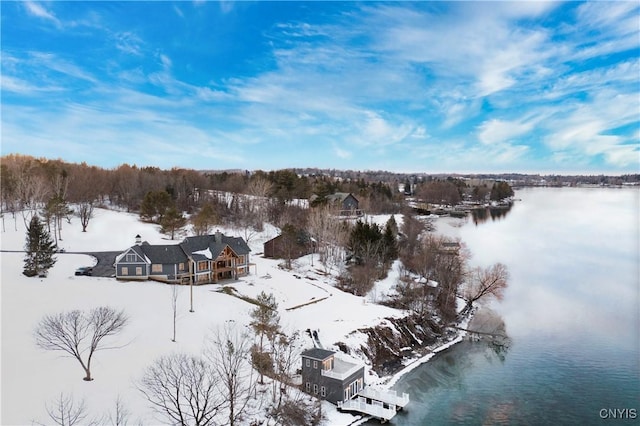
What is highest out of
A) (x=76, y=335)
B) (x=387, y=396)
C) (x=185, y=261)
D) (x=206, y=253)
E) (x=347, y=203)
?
(x=347, y=203)

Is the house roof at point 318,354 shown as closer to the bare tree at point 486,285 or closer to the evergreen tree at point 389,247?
the bare tree at point 486,285

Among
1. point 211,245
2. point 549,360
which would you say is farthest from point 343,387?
point 211,245

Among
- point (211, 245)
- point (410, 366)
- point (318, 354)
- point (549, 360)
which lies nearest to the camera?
point (318, 354)

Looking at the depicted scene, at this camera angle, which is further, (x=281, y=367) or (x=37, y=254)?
(x=37, y=254)

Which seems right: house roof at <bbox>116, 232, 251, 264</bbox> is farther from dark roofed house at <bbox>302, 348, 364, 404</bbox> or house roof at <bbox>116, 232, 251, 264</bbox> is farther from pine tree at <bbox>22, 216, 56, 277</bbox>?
dark roofed house at <bbox>302, 348, 364, 404</bbox>

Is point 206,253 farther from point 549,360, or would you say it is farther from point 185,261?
point 549,360

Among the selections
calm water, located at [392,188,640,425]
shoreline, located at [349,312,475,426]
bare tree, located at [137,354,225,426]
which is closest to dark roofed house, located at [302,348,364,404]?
shoreline, located at [349,312,475,426]

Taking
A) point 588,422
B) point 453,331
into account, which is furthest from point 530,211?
point 588,422
